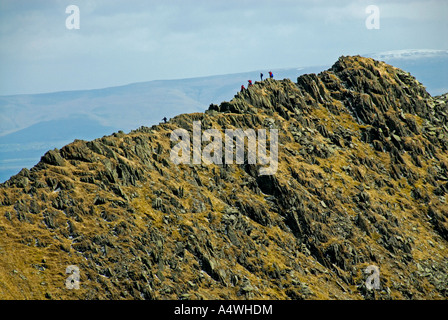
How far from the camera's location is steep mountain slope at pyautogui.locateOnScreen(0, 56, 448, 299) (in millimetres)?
71425

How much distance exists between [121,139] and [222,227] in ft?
72.6

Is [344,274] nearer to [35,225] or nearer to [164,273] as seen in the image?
[164,273]

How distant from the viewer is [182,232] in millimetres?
78688

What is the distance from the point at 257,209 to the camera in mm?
88938

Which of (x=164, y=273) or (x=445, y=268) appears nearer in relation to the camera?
(x=164, y=273)

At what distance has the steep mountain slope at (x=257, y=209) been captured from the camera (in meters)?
71.4

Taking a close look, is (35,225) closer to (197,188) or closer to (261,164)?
(197,188)

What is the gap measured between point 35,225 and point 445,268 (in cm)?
6345

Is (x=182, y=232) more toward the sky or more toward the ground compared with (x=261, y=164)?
more toward the ground

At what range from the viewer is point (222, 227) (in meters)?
83.2
